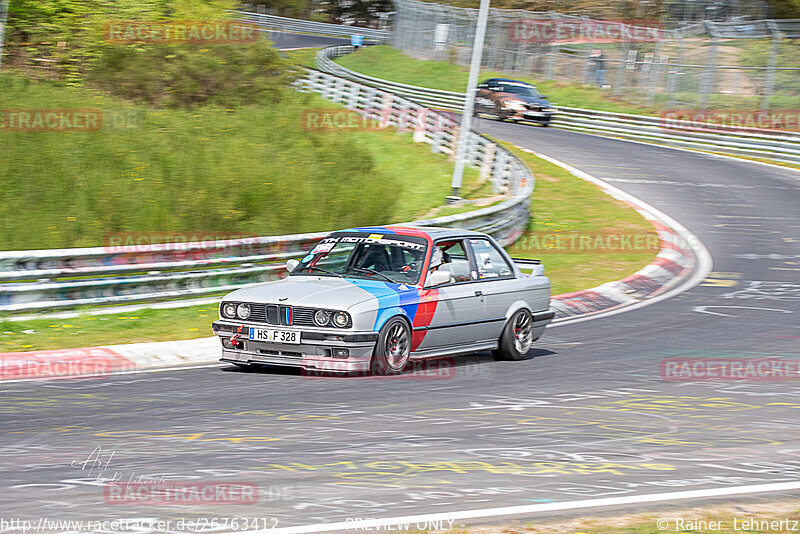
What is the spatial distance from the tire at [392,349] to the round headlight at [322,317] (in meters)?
0.52

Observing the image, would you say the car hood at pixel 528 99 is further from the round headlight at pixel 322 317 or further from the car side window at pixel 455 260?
the round headlight at pixel 322 317

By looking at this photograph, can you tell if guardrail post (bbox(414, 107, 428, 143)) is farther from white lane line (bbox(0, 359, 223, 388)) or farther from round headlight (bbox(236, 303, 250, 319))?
round headlight (bbox(236, 303, 250, 319))

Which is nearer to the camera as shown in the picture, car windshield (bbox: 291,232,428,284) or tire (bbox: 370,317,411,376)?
tire (bbox: 370,317,411,376)

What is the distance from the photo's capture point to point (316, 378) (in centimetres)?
927

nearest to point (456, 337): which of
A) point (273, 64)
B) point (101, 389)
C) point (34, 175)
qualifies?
point (101, 389)

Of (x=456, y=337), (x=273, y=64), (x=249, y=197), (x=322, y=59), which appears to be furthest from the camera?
(x=322, y=59)

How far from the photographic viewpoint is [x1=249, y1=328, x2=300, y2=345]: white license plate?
912cm

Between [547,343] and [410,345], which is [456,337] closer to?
[410,345]

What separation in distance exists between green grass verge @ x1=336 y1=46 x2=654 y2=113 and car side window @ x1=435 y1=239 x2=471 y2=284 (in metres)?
32.0

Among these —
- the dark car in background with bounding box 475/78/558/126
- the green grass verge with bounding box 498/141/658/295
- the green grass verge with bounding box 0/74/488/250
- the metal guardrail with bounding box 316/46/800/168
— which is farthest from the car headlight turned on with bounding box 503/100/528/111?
the green grass verge with bounding box 0/74/488/250

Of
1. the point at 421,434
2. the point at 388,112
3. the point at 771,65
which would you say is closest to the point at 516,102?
the point at 771,65

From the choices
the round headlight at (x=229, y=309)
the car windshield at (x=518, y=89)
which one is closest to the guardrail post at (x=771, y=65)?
the car windshield at (x=518, y=89)

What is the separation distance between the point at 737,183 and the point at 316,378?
2205 cm

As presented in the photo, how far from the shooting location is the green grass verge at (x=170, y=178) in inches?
562
